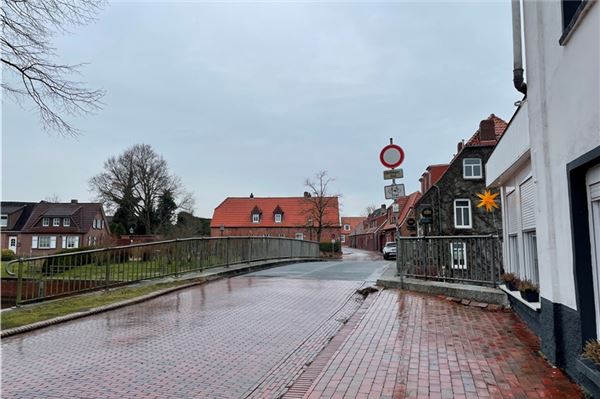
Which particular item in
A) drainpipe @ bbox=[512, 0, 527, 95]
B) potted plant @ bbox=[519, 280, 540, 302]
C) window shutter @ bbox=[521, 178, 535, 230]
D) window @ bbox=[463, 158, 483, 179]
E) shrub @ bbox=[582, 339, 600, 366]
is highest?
window @ bbox=[463, 158, 483, 179]

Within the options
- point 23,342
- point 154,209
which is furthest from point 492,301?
point 154,209

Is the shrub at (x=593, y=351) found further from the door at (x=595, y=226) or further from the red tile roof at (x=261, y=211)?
the red tile roof at (x=261, y=211)

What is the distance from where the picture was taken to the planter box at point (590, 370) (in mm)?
3435

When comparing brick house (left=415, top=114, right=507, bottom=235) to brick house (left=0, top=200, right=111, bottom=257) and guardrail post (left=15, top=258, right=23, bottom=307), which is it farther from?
brick house (left=0, top=200, right=111, bottom=257)

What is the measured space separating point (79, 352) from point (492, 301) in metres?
6.70

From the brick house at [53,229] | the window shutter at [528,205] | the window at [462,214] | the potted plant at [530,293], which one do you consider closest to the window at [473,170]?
the window at [462,214]

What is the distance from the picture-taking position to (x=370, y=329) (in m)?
6.65

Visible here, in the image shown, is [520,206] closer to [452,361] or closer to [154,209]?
[452,361]

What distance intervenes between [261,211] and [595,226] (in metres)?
65.2

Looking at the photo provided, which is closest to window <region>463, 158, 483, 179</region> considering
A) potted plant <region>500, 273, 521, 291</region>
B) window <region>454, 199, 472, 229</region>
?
window <region>454, 199, 472, 229</region>

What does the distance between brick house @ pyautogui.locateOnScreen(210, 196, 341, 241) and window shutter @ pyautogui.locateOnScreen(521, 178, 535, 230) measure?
187 ft

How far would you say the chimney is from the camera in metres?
30.8

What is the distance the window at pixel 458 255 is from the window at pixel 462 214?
23.5 metres

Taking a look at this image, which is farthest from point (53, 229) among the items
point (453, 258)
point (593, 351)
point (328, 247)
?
point (593, 351)
